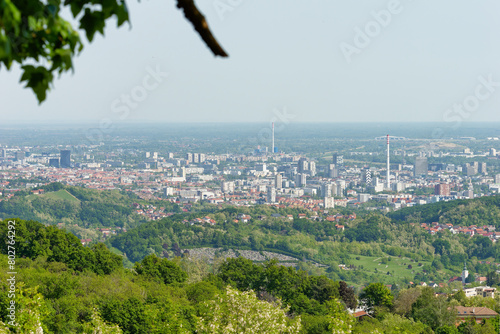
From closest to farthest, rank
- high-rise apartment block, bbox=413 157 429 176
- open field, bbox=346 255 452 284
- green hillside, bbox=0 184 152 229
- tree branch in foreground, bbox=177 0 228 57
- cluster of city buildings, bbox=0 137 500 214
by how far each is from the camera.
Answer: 1. tree branch in foreground, bbox=177 0 228 57
2. open field, bbox=346 255 452 284
3. green hillside, bbox=0 184 152 229
4. cluster of city buildings, bbox=0 137 500 214
5. high-rise apartment block, bbox=413 157 429 176

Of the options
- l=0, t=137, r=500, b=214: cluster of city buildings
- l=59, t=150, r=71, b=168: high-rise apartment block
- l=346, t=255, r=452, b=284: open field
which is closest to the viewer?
l=346, t=255, r=452, b=284: open field

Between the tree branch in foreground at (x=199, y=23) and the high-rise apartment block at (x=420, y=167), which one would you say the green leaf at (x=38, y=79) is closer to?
the tree branch in foreground at (x=199, y=23)

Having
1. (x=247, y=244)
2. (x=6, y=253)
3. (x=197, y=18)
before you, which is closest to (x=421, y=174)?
(x=247, y=244)

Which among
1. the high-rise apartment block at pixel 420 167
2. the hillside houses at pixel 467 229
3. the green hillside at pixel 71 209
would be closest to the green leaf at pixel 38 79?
the hillside houses at pixel 467 229

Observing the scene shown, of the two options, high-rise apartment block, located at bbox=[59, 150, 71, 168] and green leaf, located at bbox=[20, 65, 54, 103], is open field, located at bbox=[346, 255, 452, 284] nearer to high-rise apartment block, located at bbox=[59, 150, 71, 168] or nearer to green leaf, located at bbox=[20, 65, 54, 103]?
green leaf, located at bbox=[20, 65, 54, 103]

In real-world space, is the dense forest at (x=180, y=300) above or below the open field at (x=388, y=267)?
above

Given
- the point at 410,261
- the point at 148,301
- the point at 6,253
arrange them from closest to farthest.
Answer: the point at 148,301, the point at 6,253, the point at 410,261

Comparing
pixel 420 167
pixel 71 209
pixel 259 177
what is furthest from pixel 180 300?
pixel 420 167

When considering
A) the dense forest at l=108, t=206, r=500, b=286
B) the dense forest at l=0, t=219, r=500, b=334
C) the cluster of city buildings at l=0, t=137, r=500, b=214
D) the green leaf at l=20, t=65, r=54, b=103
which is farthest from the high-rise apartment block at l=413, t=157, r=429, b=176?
the green leaf at l=20, t=65, r=54, b=103

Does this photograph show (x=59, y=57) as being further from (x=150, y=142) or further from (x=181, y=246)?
(x=150, y=142)
